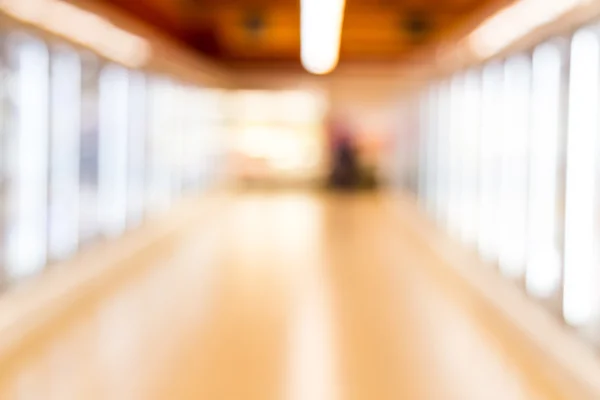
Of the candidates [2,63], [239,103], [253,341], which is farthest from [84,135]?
[239,103]

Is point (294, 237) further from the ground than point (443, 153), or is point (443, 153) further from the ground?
point (443, 153)

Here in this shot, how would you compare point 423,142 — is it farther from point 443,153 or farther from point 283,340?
point 283,340

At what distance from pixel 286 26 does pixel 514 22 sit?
Result: 931 cm

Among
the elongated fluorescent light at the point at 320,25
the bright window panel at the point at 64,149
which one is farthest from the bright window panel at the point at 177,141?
A: the bright window panel at the point at 64,149

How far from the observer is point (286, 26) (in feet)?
44.8

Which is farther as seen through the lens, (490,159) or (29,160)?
(490,159)

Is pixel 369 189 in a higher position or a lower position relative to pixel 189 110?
lower

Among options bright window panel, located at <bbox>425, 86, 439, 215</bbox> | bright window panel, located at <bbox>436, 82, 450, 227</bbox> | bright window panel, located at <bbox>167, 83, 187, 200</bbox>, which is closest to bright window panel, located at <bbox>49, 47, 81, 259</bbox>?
bright window panel, located at <bbox>167, 83, 187, 200</bbox>

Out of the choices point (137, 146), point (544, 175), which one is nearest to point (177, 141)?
point (137, 146)

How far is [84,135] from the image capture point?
25.0 feet

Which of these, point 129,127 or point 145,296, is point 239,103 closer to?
point 129,127

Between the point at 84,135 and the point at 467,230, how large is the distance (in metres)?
3.58

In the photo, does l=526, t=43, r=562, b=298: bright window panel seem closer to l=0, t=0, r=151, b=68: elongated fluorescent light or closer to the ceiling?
l=0, t=0, r=151, b=68: elongated fluorescent light

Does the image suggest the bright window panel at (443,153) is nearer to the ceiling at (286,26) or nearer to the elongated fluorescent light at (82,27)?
the ceiling at (286,26)
